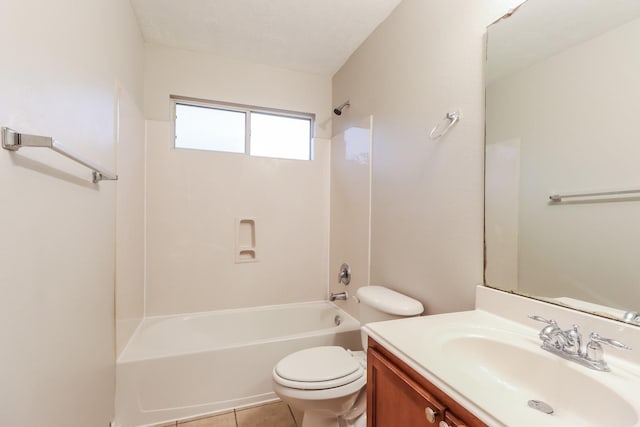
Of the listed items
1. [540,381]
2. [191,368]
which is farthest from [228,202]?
[540,381]

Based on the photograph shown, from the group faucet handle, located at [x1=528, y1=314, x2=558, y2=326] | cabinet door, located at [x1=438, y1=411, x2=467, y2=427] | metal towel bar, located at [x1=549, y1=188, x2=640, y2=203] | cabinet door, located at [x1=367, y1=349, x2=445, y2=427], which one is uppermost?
metal towel bar, located at [x1=549, y1=188, x2=640, y2=203]

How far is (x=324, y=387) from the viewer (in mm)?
1298

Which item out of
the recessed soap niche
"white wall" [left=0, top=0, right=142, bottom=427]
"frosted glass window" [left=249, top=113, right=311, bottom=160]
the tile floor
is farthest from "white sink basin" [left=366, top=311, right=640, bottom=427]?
"frosted glass window" [left=249, top=113, right=311, bottom=160]

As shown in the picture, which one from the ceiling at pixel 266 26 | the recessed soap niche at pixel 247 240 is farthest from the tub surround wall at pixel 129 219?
the recessed soap niche at pixel 247 240

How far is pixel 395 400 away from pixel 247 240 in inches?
71.7

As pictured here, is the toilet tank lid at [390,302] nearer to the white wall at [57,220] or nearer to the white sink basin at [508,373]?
the white sink basin at [508,373]

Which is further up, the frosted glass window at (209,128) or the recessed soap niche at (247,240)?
the frosted glass window at (209,128)

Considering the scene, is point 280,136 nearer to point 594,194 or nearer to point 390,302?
point 390,302

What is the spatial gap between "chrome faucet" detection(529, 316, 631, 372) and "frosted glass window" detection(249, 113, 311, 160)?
2.17 metres

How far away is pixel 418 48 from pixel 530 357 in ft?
4.90

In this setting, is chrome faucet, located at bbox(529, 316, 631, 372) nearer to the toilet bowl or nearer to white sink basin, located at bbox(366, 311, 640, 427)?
white sink basin, located at bbox(366, 311, 640, 427)

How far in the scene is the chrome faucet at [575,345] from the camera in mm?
728

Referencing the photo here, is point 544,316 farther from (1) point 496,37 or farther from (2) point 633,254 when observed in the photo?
(1) point 496,37

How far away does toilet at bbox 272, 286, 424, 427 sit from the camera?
1298 millimetres
